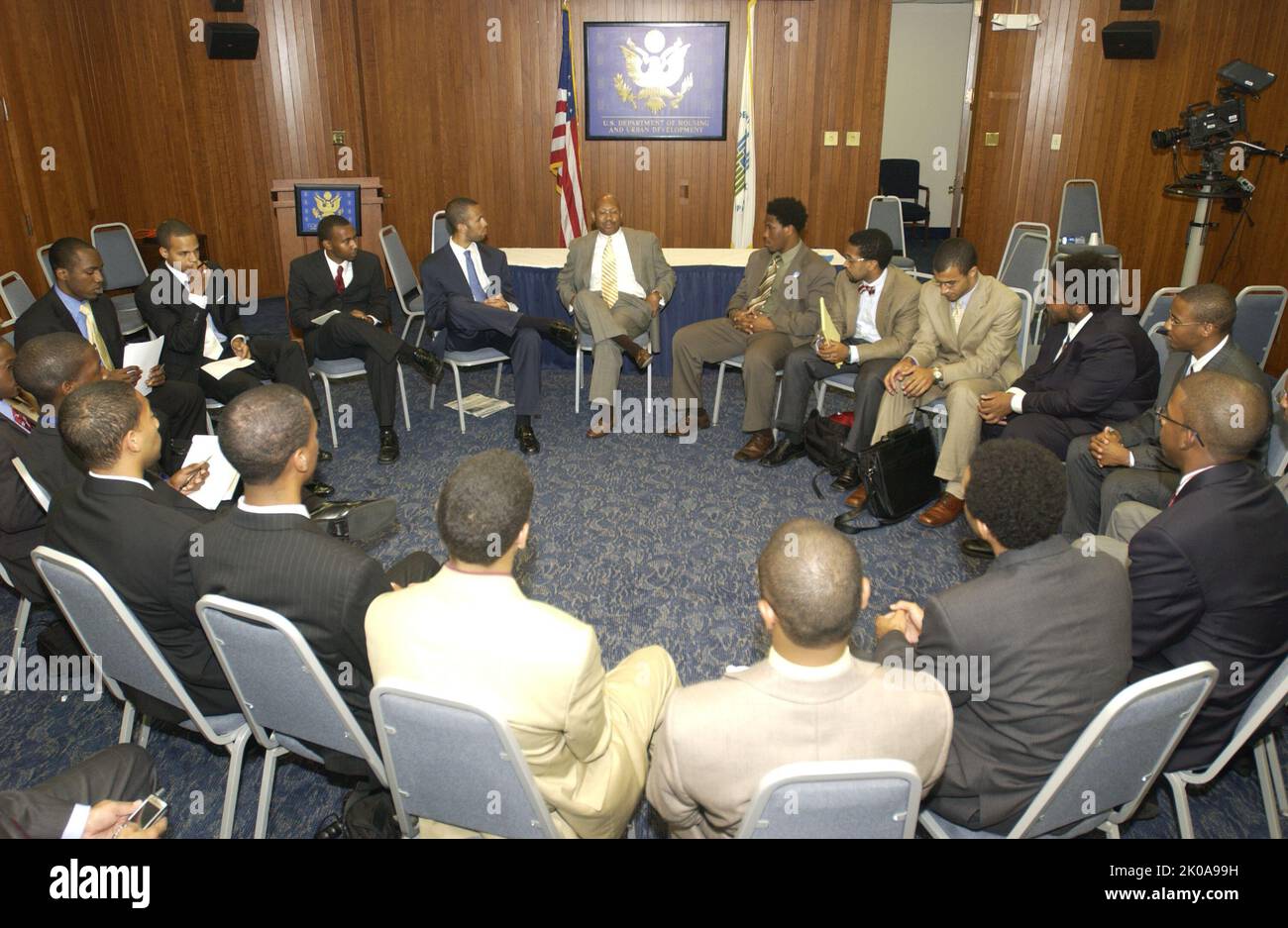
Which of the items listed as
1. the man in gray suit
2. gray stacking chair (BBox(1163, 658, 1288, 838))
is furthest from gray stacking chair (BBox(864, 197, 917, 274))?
gray stacking chair (BBox(1163, 658, 1288, 838))

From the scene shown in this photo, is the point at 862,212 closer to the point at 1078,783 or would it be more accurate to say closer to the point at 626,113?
the point at 626,113

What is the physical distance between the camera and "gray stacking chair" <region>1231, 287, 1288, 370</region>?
4723 millimetres

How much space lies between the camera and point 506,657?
1.83 meters

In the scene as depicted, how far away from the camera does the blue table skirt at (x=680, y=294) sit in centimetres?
640

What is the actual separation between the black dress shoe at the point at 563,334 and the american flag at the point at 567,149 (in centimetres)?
296

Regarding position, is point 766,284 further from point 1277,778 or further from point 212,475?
point 1277,778

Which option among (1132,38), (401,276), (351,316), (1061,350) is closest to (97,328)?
Result: (351,316)

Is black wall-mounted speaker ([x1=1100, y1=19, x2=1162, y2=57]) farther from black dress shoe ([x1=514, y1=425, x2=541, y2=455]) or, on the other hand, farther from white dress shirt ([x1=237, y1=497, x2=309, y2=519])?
white dress shirt ([x1=237, y1=497, x2=309, y2=519])

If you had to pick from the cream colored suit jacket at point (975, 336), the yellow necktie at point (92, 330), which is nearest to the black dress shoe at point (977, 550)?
the cream colored suit jacket at point (975, 336)

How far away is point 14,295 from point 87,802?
3976 millimetres

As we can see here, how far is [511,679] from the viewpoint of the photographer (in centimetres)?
Result: 183

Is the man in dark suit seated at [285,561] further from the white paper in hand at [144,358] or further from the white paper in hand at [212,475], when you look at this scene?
the white paper in hand at [144,358]

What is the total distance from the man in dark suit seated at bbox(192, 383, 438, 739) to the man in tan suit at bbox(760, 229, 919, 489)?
10.5 ft
